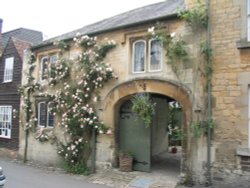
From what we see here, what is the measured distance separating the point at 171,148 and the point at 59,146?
23.3ft

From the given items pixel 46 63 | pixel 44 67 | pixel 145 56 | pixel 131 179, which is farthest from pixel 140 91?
pixel 44 67

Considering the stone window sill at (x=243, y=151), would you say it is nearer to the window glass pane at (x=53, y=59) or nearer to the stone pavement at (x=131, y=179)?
the stone pavement at (x=131, y=179)

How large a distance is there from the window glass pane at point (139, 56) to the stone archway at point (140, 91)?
22.8 inches

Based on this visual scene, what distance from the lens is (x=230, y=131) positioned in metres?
9.84

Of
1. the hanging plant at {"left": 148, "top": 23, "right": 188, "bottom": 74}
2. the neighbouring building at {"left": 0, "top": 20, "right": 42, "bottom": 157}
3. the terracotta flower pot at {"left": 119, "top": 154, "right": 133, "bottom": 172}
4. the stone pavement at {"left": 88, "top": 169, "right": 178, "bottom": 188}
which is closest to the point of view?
the stone pavement at {"left": 88, "top": 169, "right": 178, "bottom": 188}

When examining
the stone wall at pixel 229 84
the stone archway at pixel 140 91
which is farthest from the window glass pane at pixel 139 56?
the stone wall at pixel 229 84

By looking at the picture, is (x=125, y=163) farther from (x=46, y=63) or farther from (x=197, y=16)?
(x=46, y=63)

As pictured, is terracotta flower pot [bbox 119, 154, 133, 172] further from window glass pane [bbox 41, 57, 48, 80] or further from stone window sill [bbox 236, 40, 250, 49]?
window glass pane [bbox 41, 57, 48, 80]

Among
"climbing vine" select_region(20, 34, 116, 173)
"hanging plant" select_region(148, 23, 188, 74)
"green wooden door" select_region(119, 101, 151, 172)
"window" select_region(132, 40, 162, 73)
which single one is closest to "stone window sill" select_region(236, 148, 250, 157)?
"hanging plant" select_region(148, 23, 188, 74)

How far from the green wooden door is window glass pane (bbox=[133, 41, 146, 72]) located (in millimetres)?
1458

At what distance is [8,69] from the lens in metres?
18.8

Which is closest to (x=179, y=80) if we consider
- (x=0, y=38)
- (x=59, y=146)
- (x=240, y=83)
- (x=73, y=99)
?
(x=240, y=83)

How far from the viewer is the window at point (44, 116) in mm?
15397

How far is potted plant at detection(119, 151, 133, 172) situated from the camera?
12.1 metres
